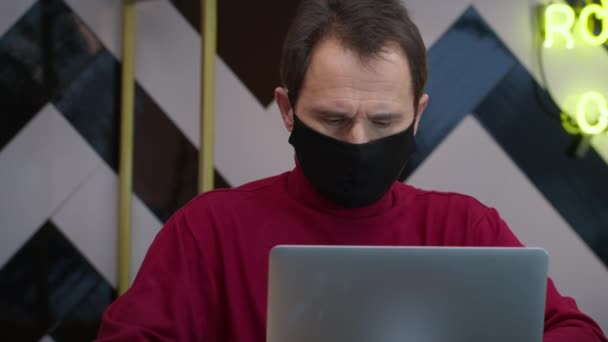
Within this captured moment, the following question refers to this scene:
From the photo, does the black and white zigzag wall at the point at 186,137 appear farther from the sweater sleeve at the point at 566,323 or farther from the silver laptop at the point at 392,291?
the silver laptop at the point at 392,291

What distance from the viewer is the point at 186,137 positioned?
2.39 meters

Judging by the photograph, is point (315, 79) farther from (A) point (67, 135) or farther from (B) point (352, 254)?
(A) point (67, 135)

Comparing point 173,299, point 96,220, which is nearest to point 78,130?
point 96,220

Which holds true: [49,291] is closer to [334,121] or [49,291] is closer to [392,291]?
[334,121]

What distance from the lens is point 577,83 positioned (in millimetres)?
2328

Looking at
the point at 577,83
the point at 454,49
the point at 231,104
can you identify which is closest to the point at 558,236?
the point at 577,83

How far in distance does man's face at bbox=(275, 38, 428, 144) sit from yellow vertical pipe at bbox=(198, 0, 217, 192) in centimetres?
→ 64

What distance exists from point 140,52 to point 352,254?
1648 mm

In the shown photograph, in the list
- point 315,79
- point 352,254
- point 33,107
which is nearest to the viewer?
point 352,254

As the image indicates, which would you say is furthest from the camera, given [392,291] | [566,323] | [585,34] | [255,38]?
[255,38]

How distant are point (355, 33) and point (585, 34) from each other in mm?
1231

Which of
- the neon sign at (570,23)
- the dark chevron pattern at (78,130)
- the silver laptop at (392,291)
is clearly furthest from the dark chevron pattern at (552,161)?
the silver laptop at (392,291)

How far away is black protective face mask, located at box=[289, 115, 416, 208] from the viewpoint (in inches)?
48.8

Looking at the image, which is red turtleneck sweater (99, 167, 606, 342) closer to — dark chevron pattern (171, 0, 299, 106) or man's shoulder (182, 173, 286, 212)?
man's shoulder (182, 173, 286, 212)
